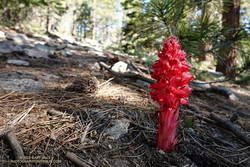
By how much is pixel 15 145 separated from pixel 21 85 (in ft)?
4.19

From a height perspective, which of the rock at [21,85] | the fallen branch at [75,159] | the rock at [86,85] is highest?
the rock at [86,85]

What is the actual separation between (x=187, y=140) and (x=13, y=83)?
1.87 m

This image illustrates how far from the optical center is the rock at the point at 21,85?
2.29 m

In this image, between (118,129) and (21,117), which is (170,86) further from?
(21,117)

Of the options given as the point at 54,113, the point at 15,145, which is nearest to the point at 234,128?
the point at 54,113

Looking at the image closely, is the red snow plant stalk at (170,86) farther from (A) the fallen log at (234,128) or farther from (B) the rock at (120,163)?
(A) the fallen log at (234,128)

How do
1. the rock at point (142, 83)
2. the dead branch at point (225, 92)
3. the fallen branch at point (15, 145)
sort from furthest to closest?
the dead branch at point (225, 92) < the rock at point (142, 83) < the fallen branch at point (15, 145)

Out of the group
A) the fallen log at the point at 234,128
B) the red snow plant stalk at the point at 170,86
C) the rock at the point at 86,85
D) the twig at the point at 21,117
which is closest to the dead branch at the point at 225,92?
the fallen log at the point at 234,128

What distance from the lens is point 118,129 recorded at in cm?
165

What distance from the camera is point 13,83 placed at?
2443mm

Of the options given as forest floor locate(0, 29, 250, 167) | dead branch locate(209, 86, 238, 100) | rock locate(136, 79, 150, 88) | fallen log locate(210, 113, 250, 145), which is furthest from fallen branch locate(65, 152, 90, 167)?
dead branch locate(209, 86, 238, 100)

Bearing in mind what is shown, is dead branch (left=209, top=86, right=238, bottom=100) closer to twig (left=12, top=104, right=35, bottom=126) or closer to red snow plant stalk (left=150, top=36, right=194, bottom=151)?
red snow plant stalk (left=150, top=36, right=194, bottom=151)

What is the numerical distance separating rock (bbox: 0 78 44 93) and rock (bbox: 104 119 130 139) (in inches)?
42.5

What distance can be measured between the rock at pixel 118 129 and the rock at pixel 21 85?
3.54 feet
